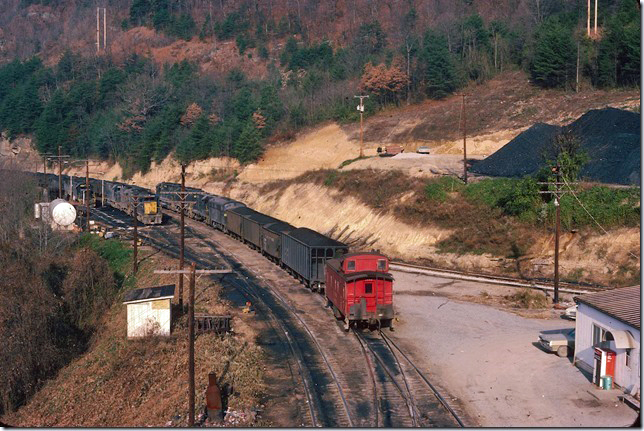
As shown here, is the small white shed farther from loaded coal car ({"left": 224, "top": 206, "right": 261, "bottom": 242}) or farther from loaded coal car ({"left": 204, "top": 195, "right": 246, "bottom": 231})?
loaded coal car ({"left": 204, "top": 195, "right": 246, "bottom": 231})

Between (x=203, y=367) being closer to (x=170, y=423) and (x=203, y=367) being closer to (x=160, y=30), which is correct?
(x=170, y=423)

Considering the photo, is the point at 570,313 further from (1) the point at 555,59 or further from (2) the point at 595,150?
(1) the point at 555,59

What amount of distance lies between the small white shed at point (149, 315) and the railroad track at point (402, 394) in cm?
946

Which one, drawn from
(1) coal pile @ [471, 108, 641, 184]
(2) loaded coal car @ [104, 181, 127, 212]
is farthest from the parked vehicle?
(2) loaded coal car @ [104, 181, 127, 212]

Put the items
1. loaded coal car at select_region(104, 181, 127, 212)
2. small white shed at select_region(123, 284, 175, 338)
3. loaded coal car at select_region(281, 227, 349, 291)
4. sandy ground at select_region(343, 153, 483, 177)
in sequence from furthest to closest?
loaded coal car at select_region(104, 181, 127, 212) → sandy ground at select_region(343, 153, 483, 177) → loaded coal car at select_region(281, 227, 349, 291) → small white shed at select_region(123, 284, 175, 338)

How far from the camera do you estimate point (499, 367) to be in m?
29.8

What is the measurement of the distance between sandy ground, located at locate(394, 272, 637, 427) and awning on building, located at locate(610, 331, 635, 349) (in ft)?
6.05

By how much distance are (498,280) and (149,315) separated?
2120 cm

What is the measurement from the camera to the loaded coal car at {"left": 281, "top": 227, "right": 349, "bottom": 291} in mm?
41812

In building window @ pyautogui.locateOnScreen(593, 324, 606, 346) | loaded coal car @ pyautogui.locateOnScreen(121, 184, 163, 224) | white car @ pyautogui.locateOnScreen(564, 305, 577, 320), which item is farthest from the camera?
loaded coal car @ pyautogui.locateOnScreen(121, 184, 163, 224)

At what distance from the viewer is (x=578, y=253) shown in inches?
1849

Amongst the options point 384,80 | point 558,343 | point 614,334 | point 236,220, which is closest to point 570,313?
point 558,343

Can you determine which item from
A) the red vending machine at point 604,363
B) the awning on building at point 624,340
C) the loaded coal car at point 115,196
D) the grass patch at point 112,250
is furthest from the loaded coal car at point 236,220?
the awning on building at point 624,340

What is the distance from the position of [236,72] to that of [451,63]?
143 ft
